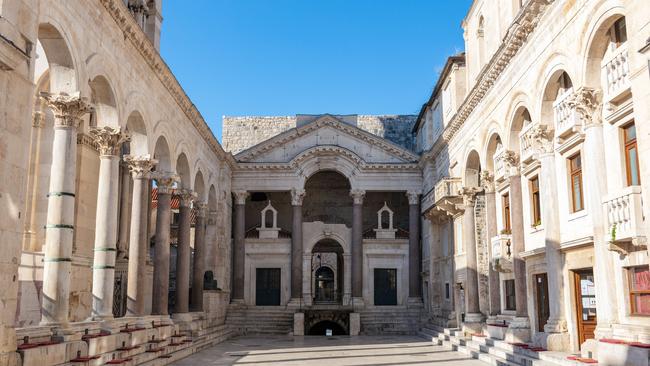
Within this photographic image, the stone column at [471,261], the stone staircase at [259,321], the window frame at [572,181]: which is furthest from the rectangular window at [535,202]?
the stone staircase at [259,321]

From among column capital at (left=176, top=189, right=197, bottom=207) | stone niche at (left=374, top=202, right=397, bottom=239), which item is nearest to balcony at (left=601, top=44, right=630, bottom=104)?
column capital at (left=176, top=189, right=197, bottom=207)

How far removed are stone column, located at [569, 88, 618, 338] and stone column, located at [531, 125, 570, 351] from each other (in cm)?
197

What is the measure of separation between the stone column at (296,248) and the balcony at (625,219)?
72.3 ft

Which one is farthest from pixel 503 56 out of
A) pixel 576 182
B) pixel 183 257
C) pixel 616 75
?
pixel 183 257

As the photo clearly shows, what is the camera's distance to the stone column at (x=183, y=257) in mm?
25078

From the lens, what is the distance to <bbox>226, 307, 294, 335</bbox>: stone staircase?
32.3m

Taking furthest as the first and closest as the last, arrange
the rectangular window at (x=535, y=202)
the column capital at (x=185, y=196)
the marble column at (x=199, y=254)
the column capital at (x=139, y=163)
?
the marble column at (x=199, y=254)
the column capital at (x=185, y=196)
the column capital at (x=139, y=163)
the rectangular window at (x=535, y=202)

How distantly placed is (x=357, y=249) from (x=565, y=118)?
19.5 meters

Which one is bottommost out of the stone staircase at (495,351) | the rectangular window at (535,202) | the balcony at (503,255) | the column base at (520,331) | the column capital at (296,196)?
the stone staircase at (495,351)

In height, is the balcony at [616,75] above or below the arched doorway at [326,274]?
above

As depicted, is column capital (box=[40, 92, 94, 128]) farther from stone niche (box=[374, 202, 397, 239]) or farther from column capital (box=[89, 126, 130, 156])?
stone niche (box=[374, 202, 397, 239])

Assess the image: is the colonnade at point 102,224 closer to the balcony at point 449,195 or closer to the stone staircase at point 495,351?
the stone staircase at point 495,351

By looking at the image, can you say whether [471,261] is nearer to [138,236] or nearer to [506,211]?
[506,211]

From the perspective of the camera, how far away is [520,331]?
60.2 feet
